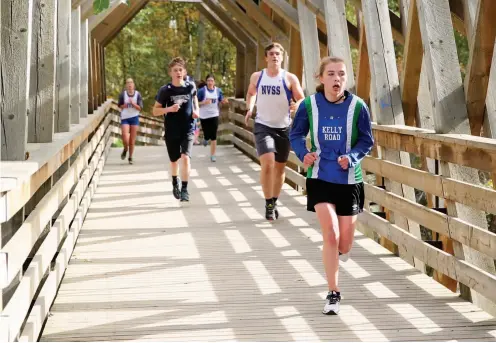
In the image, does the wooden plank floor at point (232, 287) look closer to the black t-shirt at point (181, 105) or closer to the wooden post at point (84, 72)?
the black t-shirt at point (181, 105)

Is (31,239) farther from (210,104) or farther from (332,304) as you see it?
(210,104)

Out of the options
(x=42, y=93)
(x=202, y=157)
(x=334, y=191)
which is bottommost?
(x=202, y=157)

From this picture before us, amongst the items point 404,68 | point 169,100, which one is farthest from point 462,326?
point 169,100

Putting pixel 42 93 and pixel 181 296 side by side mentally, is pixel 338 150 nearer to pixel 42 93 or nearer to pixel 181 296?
pixel 181 296

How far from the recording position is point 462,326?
17.6 ft

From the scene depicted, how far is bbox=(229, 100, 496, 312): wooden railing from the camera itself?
5.42m

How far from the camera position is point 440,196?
20.9 ft

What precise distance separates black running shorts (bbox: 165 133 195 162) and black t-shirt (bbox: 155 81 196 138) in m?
0.05

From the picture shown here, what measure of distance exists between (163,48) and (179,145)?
30.6 metres

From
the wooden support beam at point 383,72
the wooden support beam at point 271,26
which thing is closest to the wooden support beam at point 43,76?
the wooden support beam at point 383,72

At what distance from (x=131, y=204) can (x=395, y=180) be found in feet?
14.4

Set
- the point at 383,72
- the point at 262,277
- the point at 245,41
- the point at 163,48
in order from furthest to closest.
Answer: the point at 163,48 < the point at 245,41 < the point at 383,72 < the point at 262,277

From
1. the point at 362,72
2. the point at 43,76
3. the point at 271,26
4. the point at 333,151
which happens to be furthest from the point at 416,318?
the point at 271,26

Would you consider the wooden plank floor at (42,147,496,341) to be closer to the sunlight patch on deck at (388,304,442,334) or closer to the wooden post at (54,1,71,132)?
the sunlight patch on deck at (388,304,442,334)
